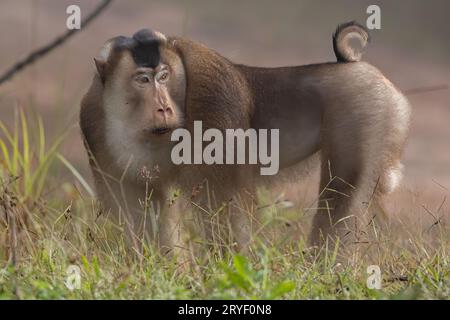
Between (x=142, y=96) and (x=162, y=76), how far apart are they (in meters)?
0.15

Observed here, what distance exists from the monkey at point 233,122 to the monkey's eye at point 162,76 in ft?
0.03

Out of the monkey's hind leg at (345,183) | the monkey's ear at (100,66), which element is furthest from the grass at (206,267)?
the monkey's ear at (100,66)

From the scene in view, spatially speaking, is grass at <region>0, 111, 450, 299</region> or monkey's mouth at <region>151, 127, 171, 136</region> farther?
monkey's mouth at <region>151, 127, 171, 136</region>

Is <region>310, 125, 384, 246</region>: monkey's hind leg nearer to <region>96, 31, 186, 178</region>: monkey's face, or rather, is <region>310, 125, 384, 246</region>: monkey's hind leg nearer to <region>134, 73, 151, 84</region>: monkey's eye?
<region>96, 31, 186, 178</region>: monkey's face

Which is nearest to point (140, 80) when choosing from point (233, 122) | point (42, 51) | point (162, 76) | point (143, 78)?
point (143, 78)

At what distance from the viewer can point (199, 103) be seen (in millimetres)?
4590

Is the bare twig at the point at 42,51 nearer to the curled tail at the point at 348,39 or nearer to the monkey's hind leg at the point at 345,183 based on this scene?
the curled tail at the point at 348,39

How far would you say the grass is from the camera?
311 centimetres

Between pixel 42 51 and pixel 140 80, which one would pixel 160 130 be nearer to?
pixel 140 80

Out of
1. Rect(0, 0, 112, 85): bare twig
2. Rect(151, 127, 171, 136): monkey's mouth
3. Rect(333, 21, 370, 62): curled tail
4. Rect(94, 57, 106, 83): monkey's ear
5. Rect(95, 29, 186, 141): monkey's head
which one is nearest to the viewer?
Rect(0, 0, 112, 85): bare twig

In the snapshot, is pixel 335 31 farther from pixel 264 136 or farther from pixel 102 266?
pixel 102 266

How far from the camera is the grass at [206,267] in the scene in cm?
311

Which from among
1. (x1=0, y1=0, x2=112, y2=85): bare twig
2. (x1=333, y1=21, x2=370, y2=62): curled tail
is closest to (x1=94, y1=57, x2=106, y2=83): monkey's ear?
(x1=333, y1=21, x2=370, y2=62): curled tail

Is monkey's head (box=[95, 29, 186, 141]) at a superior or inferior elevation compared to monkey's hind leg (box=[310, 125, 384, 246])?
superior
